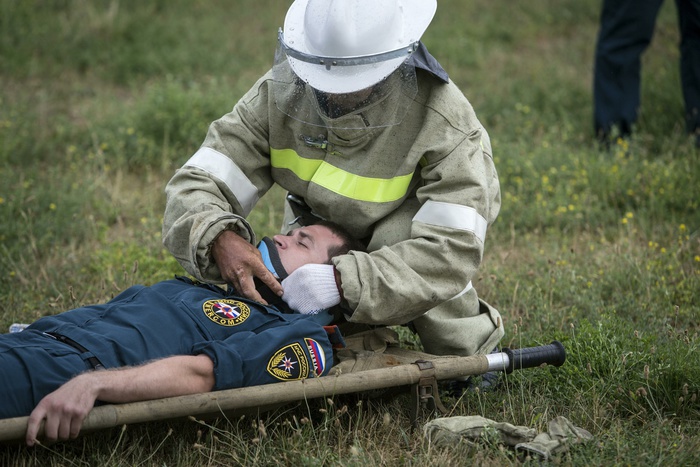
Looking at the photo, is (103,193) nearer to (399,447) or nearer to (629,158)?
(399,447)

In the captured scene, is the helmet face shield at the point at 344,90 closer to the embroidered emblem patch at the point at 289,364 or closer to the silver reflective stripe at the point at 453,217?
the silver reflective stripe at the point at 453,217

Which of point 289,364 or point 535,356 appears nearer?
point 289,364

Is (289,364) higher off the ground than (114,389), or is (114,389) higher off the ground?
(114,389)

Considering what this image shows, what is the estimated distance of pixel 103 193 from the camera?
19.9 ft

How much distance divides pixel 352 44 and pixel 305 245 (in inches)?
36.3

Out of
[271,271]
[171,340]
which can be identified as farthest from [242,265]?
[171,340]

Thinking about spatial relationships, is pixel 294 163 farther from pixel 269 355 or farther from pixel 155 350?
pixel 155 350

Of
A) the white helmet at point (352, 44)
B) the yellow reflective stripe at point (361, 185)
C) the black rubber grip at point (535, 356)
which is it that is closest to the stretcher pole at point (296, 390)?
the black rubber grip at point (535, 356)

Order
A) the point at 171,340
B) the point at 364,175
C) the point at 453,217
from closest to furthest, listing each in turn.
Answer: the point at 171,340, the point at 453,217, the point at 364,175

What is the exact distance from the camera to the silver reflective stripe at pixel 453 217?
3.44 metres

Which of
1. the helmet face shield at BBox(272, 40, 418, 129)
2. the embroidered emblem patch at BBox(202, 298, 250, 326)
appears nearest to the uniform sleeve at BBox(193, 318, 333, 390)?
the embroidered emblem patch at BBox(202, 298, 250, 326)

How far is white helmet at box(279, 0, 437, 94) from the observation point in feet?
11.0

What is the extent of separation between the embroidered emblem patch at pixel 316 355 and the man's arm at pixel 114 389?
41 cm

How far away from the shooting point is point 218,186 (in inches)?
149
